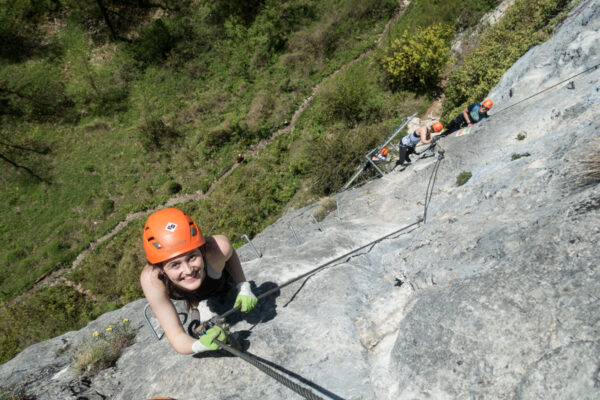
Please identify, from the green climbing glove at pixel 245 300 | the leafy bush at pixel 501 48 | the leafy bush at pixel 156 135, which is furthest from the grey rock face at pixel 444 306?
the leafy bush at pixel 156 135

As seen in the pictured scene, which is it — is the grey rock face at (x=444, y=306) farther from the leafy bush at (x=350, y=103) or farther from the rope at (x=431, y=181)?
the leafy bush at (x=350, y=103)

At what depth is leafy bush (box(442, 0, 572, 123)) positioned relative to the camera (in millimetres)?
12586

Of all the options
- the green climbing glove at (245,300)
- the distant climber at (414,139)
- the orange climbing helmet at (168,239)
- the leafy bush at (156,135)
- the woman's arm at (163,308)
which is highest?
the leafy bush at (156,135)

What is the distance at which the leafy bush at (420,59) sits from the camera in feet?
57.6

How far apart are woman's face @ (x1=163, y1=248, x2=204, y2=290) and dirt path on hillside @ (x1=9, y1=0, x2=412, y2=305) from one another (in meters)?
15.8

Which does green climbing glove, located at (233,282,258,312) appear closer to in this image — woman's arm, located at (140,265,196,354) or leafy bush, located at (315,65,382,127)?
woman's arm, located at (140,265,196,354)

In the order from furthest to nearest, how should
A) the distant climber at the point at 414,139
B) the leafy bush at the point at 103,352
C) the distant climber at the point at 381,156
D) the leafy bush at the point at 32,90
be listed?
the leafy bush at the point at 32,90, the distant climber at the point at 381,156, the distant climber at the point at 414,139, the leafy bush at the point at 103,352

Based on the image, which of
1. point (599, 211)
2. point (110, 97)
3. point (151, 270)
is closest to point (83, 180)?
point (110, 97)

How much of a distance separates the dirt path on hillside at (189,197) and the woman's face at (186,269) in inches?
623

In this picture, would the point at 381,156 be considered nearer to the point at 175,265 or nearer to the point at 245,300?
the point at 245,300

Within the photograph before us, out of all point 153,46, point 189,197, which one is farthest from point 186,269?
point 153,46

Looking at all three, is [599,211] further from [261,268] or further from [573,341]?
[261,268]

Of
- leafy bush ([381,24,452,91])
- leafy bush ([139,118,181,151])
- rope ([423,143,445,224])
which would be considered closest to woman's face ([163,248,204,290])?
rope ([423,143,445,224])

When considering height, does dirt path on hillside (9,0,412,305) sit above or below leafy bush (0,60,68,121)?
below
